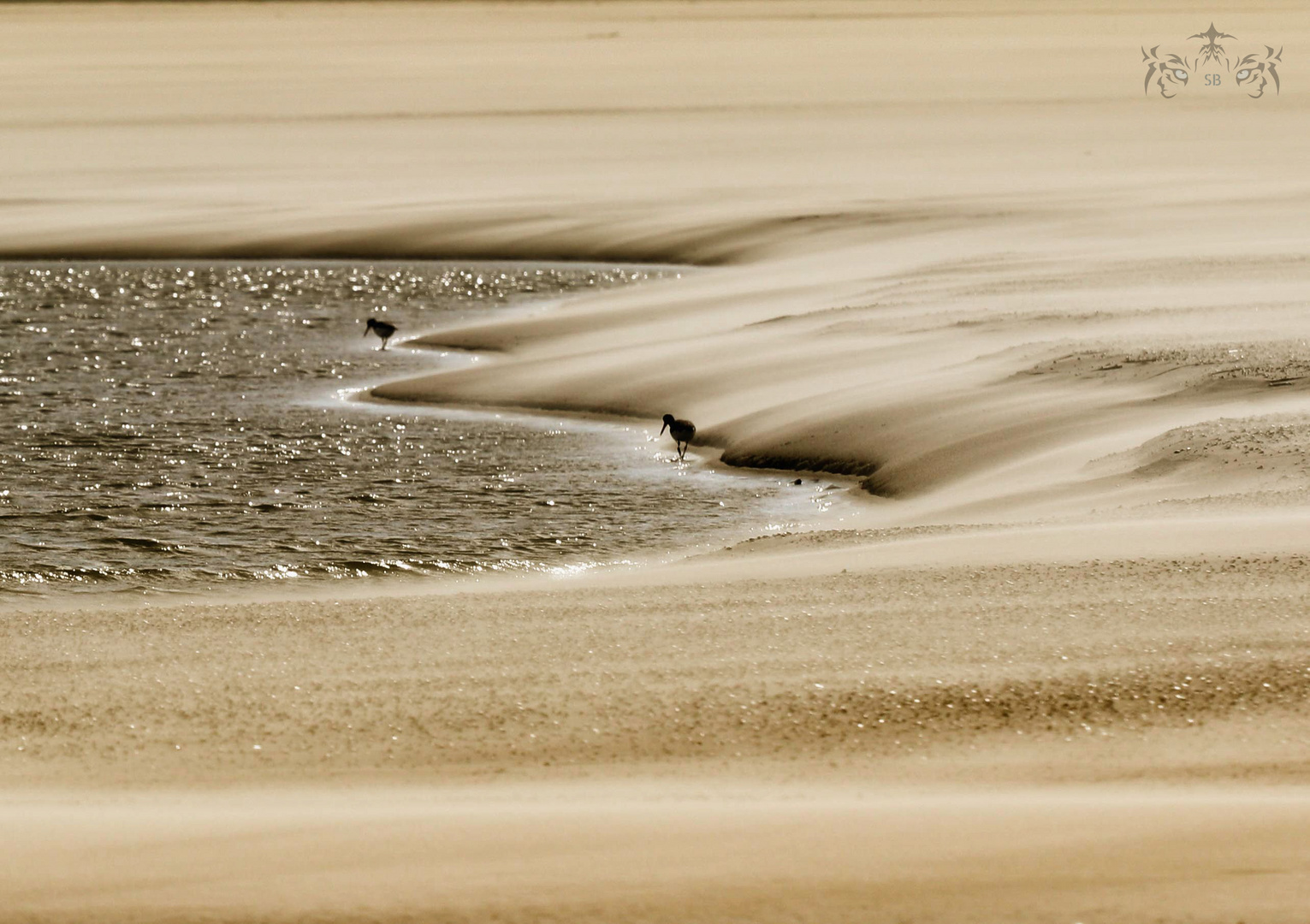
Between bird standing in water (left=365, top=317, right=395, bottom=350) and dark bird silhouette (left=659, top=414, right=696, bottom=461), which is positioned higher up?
bird standing in water (left=365, top=317, right=395, bottom=350)

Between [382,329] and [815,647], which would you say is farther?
[382,329]

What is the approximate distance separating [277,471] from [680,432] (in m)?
1.95

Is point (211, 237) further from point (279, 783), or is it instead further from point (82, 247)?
point (279, 783)

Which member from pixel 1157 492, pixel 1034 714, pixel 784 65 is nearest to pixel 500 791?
pixel 1034 714

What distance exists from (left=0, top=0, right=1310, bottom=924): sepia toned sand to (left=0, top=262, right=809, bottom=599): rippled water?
427 mm

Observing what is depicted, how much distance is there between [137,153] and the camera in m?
24.3

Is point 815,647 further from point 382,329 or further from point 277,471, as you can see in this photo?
point 382,329

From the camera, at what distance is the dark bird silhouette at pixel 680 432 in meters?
9.02

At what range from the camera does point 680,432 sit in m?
9.04

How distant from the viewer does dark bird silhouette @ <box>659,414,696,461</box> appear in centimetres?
902
